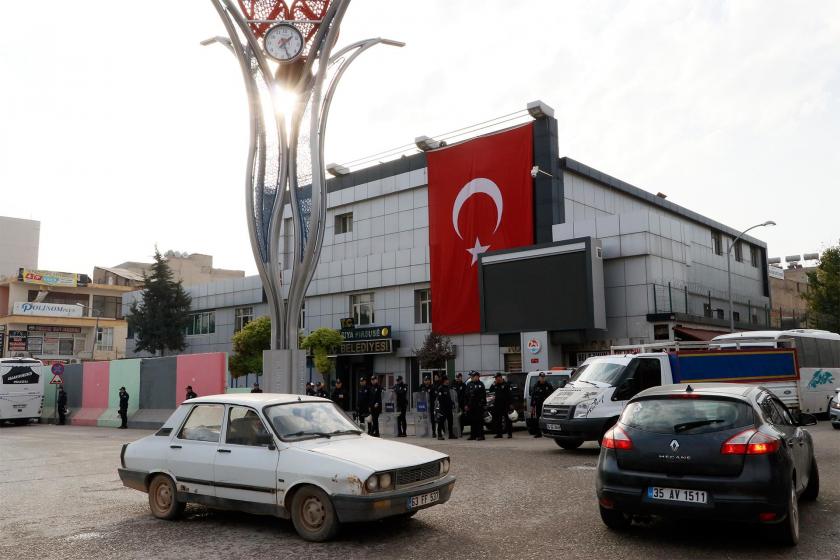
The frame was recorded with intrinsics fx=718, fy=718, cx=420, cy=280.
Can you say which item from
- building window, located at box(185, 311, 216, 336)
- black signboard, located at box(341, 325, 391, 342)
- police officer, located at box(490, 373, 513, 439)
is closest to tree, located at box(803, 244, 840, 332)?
black signboard, located at box(341, 325, 391, 342)

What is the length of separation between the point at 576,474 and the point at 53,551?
24.8 ft

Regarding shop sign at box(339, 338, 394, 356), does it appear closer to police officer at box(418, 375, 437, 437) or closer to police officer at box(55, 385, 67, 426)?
police officer at box(55, 385, 67, 426)

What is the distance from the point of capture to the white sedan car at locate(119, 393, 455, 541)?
7.04 meters

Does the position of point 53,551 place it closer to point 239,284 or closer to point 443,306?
point 443,306

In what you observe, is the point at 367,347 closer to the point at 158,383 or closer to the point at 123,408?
the point at 158,383

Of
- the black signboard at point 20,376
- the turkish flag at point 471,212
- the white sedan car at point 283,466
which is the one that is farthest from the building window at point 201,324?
the white sedan car at point 283,466

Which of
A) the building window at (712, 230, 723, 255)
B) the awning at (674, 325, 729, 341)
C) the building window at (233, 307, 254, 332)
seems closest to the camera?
the awning at (674, 325, 729, 341)

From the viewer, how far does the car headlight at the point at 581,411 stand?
14500mm

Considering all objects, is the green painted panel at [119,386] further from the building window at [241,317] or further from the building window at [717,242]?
the building window at [717,242]

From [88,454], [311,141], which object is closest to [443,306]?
[311,141]

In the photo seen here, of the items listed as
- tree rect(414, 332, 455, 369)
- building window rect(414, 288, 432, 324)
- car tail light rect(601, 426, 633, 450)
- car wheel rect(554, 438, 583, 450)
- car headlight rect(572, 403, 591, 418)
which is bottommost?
car wheel rect(554, 438, 583, 450)

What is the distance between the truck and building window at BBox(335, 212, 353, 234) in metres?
28.7

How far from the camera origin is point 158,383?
96.4ft

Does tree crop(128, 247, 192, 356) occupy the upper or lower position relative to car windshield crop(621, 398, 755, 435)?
upper
